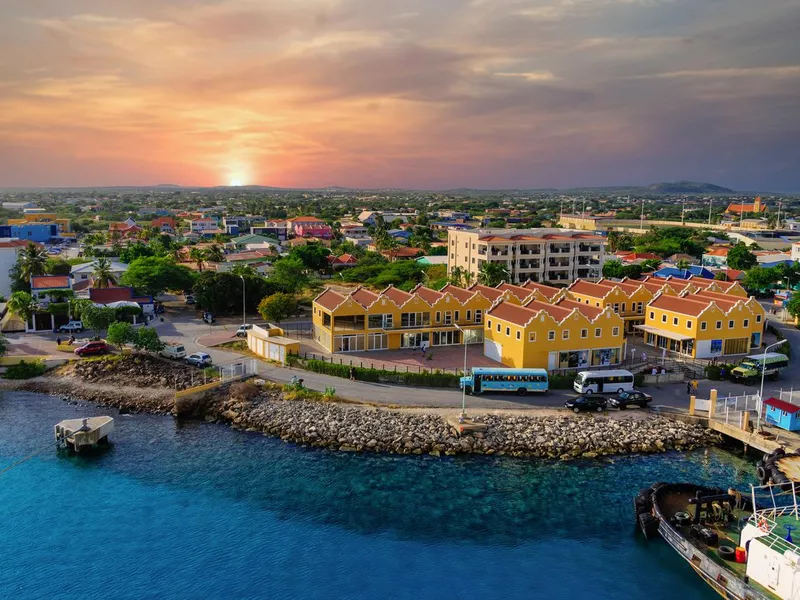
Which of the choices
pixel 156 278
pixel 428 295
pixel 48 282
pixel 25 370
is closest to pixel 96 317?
pixel 25 370

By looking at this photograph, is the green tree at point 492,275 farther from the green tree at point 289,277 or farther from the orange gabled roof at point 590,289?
the green tree at point 289,277

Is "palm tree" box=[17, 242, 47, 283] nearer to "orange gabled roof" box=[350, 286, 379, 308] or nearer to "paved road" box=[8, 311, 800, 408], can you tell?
"paved road" box=[8, 311, 800, 408]

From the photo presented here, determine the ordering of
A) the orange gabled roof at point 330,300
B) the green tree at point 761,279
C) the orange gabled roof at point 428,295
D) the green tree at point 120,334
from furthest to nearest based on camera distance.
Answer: the green tree at point 761,279 < the orange gabled roof at point 428,295 < the orange gabled roof at point 330,300 < the green tree at point 120,334

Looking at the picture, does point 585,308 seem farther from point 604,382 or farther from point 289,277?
point 289,277

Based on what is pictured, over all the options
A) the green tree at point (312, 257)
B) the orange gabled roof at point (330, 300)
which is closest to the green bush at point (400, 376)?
the orange gabled roof at point (330, 300)

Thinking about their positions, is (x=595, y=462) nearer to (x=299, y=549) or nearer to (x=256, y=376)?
(x=299, y=549)
